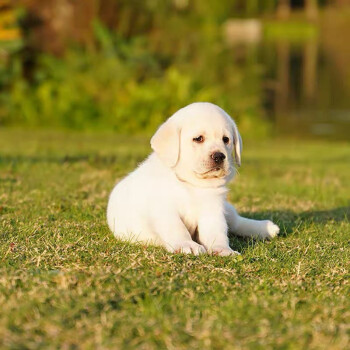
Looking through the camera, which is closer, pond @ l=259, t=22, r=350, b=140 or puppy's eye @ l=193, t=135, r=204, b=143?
puppy's eye @ l=193, t=135, r=204, b=143

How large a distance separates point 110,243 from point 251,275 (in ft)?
3.64

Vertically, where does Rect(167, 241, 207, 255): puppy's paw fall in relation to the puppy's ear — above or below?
below

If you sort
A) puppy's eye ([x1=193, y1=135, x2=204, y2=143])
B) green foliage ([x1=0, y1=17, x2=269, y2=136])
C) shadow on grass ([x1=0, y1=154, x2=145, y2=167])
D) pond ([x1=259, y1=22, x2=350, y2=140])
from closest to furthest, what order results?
puppy's eye ([x1=193, y1=135, x2=204, y2=143]), shadow on grass ([x1=0, y1=154, x2=145, y2=167]), green foliage ([x1=0, y1=17, x2=269, y2=136]), pond ([x1=259, y1=22, x2=350, y2=140])

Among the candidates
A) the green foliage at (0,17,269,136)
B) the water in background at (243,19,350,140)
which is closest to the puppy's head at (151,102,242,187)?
the green foliage at (0,17,269,136)

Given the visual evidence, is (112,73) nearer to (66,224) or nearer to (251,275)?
(66,224)

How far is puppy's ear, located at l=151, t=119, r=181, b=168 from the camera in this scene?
510 cm

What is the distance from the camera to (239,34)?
51125 mm

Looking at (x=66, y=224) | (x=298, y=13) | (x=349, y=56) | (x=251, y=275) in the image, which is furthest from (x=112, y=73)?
(x=298, y=13)

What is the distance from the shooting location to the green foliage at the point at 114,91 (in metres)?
16.2

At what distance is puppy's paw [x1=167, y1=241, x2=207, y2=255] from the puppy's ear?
555mm

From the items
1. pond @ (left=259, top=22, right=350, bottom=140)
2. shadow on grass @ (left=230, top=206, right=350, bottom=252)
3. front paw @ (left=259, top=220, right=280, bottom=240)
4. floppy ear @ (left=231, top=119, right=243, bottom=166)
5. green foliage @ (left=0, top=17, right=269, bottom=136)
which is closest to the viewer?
floppy ear @ (left=231, top=119, right=243, bottom=166)

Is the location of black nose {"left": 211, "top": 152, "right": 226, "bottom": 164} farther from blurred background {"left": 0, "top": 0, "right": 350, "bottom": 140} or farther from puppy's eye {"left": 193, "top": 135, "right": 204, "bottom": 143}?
blurred background {"left": 0, "top": 0, "right": 350, "bottom": 140}

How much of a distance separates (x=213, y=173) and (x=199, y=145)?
0.20m

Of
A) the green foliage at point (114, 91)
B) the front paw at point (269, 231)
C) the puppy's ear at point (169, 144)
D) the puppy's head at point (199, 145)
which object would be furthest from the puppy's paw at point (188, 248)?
the green foliage at point (114, 91)
